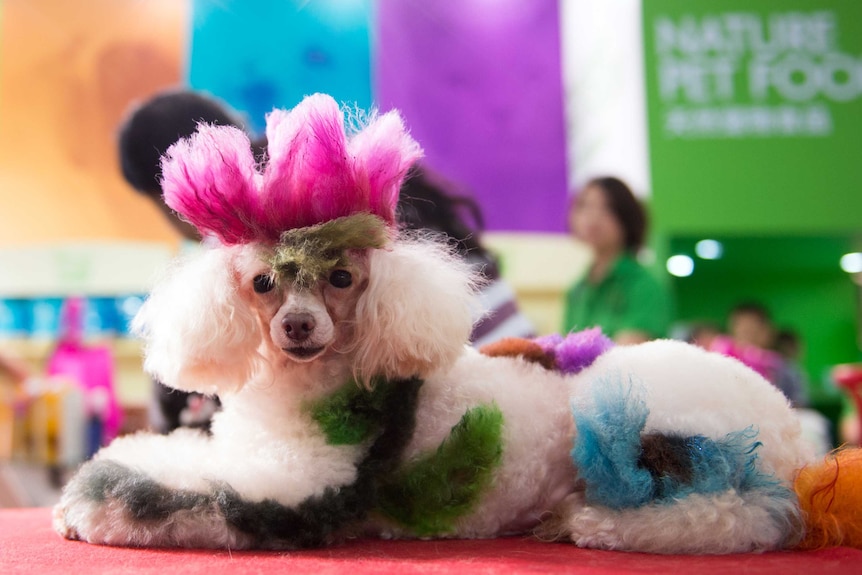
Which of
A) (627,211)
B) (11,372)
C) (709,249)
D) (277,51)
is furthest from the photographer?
(709,249)

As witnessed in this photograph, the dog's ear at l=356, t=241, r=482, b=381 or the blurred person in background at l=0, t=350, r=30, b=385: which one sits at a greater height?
the dog's ear at l=356, t=241, r=482, b=381

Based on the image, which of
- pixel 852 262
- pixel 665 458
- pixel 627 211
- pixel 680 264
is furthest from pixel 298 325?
pixel 852 262

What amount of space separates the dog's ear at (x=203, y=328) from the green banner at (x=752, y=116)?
2.50 m

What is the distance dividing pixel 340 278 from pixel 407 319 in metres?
0.10

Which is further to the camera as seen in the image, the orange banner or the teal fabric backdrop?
the orange banner

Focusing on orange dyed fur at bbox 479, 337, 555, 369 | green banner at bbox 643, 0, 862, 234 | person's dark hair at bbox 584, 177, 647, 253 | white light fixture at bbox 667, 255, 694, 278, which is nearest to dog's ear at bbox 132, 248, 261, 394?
orange dyed fur at bbox 479, 337, 555, 369

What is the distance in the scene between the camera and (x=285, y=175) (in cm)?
89

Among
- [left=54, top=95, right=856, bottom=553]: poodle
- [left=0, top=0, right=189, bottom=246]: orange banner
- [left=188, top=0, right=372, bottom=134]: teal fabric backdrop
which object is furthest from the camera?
[left=0, top=0, right=189, bottom=246]: orange banner

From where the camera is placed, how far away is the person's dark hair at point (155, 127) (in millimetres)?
1408

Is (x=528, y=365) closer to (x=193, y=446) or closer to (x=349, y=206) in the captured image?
(x=349, y=206)

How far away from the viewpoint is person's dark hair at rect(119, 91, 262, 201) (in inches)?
55.4

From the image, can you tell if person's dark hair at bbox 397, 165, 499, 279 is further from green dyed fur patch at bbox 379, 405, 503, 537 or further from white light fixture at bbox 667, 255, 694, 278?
white light fixture at bbox 667, 255, 694, 278

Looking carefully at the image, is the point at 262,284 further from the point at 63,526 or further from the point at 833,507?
the point at 833,507

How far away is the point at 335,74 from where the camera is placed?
3072 millimetres
